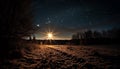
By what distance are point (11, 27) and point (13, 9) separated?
1.59 meters

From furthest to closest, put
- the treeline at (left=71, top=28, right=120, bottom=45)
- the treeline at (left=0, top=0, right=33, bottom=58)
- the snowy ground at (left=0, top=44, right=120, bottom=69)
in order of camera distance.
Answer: the treeline at (left=71, top=28, right=120, bottom=45) < the treeline at (left=0, top=0, right=33, bottom=58) < the snowy ground at (left=0, top=44, right=120, bottom=69)

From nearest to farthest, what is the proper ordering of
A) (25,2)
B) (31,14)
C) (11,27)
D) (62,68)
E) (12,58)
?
1. (62,68)
2. (12,58)
3. (11,27)
4. (25,2)
5. (31,14)

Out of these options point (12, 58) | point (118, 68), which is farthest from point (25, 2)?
point (118, 68)

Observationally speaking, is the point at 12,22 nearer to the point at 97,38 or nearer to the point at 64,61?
the point at 64,61

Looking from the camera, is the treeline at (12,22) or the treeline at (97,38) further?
the treeline at (97,38)

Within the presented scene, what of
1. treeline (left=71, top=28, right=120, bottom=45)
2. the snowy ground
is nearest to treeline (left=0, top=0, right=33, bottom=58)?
the snowy ground

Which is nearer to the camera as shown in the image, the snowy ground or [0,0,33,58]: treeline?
the snowy ground

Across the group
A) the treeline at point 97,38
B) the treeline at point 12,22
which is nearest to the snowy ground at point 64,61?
the treeline at point 12,22

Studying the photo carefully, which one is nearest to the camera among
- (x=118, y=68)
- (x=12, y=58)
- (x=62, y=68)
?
(x=118, y=68)

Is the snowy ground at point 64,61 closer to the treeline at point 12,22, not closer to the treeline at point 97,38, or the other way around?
the treeline at point 12,22

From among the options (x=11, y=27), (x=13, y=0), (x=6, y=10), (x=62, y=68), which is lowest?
(x=62, y=68)

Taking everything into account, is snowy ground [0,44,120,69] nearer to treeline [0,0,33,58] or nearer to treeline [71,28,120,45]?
treeline [0,0,33,58]

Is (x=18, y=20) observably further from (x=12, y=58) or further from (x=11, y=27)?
(x=12, y=58)

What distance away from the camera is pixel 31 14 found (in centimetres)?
1664
